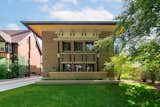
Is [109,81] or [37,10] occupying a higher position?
[37,10]

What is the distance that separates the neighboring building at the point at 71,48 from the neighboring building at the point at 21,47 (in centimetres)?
1481

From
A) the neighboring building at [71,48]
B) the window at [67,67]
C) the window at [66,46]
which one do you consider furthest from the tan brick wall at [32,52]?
the window at [67,67]

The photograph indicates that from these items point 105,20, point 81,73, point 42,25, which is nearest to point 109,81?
point 81,73

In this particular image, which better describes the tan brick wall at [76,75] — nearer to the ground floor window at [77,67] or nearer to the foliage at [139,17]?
the ground floor window at [77,67]

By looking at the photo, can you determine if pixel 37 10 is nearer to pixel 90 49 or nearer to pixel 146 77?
pixel 90 49

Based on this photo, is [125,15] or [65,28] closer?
[125,15]

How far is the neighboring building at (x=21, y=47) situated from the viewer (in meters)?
43.2

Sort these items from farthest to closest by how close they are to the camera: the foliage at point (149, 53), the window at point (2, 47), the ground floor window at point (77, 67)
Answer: the window at point (2, 47)
the ground floor window at point (77, 67)
the foliage at point (149, 53)

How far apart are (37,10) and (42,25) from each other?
750 centimetres

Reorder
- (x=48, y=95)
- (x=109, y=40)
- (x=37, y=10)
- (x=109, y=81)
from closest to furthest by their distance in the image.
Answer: (x=48, y=95) < (x=109, y=40) < (x=109, y=81) < (x=37, y=10)

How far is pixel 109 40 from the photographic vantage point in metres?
18.5

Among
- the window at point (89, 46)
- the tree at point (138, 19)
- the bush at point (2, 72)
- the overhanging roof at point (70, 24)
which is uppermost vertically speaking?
the overhanging roof at point (70, 24)

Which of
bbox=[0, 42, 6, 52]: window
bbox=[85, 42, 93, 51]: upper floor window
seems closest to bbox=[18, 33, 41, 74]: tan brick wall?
bbox=[0, 42, 6, 52]: window

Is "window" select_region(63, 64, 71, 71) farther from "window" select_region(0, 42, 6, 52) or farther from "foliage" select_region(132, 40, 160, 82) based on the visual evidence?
"window" select_region(0, 42, 6, 52)
